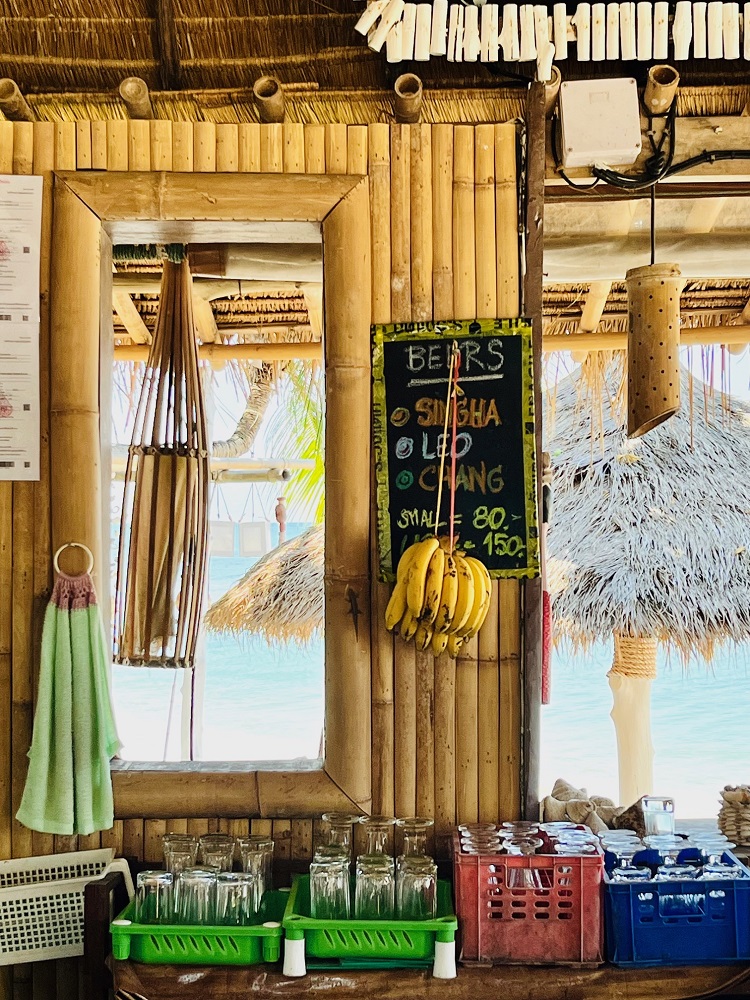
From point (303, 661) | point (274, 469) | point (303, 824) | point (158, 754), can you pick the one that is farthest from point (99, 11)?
point (303, 661)

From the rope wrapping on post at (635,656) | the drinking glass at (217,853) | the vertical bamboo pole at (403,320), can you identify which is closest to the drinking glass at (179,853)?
the drinking glass at (217,853)

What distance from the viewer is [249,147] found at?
305 centimetres

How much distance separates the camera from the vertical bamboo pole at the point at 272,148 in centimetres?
305

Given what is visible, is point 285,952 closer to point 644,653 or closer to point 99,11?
point 99,11

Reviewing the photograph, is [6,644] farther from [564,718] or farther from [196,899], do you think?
[564,718]

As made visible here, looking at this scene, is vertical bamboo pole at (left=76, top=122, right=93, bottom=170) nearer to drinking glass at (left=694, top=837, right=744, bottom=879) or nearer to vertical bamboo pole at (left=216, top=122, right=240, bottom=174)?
A: vertical bamboo pole at (left=216, top=122, right=240, bottom=174)

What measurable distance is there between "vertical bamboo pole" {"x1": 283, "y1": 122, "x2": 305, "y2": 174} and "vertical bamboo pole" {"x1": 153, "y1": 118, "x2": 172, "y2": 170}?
344 millimetres

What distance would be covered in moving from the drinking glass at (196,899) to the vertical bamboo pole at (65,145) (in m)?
2.04

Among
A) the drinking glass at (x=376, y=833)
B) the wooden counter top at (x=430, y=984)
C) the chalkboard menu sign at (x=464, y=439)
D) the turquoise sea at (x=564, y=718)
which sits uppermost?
the chalkboard menu sign at (x=464, y=439)

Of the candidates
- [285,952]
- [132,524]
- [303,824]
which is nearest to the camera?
[285,952]

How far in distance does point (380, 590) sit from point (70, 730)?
955mm

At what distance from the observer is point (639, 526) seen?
25.9 feet

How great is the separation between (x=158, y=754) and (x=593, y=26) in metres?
23.9

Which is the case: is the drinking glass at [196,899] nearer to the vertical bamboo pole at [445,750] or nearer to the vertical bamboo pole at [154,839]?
the vertical bamboo pole at [154,839]
